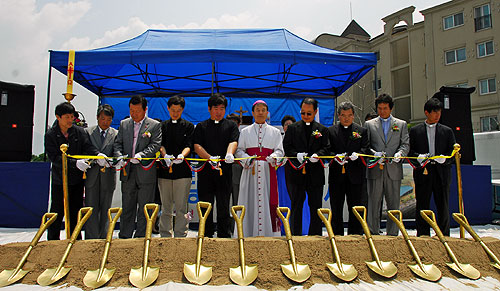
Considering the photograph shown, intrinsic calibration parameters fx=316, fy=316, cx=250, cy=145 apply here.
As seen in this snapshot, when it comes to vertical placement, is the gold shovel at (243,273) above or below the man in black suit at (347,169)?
below

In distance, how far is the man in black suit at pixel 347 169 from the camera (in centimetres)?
350

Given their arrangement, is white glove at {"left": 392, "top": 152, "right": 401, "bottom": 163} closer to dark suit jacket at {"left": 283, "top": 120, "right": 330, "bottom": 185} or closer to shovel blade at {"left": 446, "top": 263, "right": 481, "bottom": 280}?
dark suit jacket at {"left": 283, "top": 120, "right": 330, "bottom": 185}

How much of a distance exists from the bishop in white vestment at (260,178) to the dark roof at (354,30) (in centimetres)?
2771

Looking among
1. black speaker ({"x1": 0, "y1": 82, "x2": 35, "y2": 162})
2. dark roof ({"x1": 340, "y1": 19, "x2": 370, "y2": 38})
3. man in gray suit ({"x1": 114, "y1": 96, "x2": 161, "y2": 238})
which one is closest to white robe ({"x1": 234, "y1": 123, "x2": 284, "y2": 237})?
man in gray suit ({"x1": 114, "y1": 96, "x2": 161, "y2": 238})

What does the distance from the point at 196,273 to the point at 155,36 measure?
5437 mm

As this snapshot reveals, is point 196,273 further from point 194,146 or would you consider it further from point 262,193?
point 194,146

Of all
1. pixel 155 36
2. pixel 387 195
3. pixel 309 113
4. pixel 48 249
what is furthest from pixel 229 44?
pixel 48 249

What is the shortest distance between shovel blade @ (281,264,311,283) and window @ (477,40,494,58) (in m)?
20.8

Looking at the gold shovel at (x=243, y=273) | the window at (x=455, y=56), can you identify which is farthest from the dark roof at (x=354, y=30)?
the gold shovel at (x=243, y=273)

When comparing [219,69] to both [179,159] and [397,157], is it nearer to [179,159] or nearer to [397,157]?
[179,159]

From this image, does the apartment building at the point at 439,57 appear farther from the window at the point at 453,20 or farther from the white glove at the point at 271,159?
the white glove at the point at 271,159

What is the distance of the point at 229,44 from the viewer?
576 cm

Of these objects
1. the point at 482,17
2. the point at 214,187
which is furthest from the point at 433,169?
the point at 482,17

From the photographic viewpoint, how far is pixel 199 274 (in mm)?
2092
